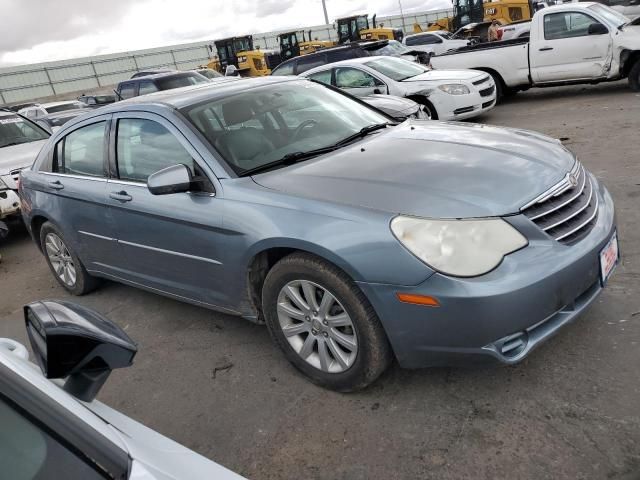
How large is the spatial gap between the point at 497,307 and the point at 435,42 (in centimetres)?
2367

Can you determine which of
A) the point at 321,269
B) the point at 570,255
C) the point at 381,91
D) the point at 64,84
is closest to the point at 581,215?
the point at 570,255

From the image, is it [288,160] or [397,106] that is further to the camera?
[397,106]

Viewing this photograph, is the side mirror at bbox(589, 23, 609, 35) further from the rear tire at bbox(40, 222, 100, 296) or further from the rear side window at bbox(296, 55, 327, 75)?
the rear tire at bbox(40, 222, 100, 296)

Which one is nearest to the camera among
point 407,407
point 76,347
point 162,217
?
point 76,347

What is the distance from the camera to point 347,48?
13.7 meters

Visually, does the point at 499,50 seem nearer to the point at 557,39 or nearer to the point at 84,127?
the point at 557,39

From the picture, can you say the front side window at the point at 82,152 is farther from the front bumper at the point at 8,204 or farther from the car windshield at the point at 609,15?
the car windshield at the point at 609,15

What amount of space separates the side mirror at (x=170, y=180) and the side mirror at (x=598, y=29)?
9620mm

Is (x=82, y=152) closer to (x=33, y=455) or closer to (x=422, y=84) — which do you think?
(x=33, y=455)

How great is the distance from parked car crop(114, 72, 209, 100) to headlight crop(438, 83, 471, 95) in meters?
6.67

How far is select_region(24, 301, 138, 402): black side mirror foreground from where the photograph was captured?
4.69ft

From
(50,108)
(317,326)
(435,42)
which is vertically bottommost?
(435,42)

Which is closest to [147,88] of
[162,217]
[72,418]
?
[162,217]

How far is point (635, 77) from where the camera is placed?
991 centimetres
